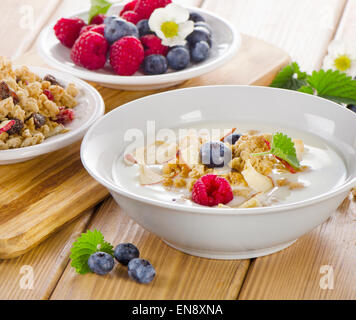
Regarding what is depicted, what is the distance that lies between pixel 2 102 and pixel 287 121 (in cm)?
64

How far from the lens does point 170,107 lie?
1386 mm

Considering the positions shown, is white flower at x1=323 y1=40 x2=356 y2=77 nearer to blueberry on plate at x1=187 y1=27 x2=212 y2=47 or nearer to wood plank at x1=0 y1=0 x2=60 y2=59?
blueberry on plate at x1=187 y1=27 x2=212 y2=47

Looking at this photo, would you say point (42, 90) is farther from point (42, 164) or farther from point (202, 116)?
point (202, 116)

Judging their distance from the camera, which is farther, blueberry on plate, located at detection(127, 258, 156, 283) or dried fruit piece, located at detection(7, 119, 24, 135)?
dried fruit piece, located at detection(7, 119, 24, 135)

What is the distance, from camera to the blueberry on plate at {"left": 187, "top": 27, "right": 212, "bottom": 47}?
1.77m

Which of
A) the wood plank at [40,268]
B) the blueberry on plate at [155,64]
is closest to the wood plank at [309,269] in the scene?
the wood plank at [40,268]

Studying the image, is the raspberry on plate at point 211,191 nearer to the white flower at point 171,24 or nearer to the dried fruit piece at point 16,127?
the dried fruit piece at point 16,127

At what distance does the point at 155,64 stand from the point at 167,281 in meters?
0.78

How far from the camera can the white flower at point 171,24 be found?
Answer: 172cm

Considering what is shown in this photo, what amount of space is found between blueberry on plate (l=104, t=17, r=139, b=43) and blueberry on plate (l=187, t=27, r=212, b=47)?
182 millimetres

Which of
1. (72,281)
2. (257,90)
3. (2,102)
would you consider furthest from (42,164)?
(257,90)

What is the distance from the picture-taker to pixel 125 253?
3.55 feet

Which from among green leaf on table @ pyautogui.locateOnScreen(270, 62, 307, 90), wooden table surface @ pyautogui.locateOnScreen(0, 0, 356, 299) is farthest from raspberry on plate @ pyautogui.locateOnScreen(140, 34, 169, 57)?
wooden table surface @ pyautogui.locateOnScreen(0, 0, 356, 299)

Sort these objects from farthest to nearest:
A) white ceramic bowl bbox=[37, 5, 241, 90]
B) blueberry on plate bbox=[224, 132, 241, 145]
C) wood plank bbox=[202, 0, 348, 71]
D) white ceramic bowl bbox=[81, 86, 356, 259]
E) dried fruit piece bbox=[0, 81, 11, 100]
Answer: wood plank bbox=[202, 0, 348, 71] → white ceramic bowl bbox=[37, 5, 241, 90] → dried fruit piece bbox=[0, 81, 11, 100] → blueberry on plate bbox=[224, 132, 241, 145] → white ceramic bowl bbox=[81, 86, 356, 259]
